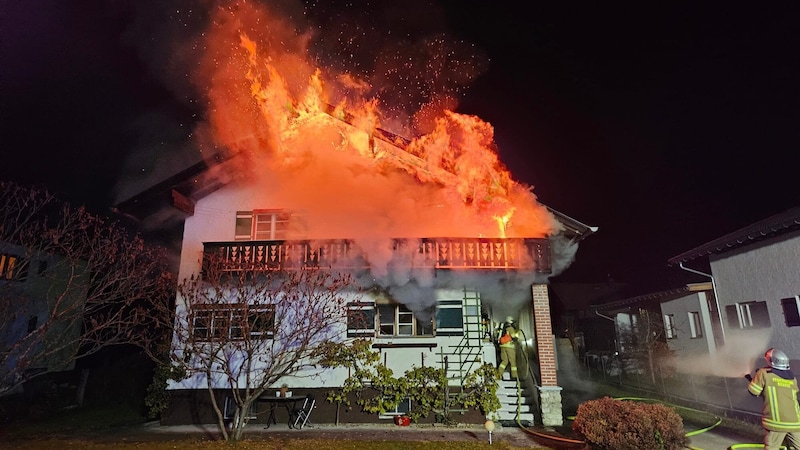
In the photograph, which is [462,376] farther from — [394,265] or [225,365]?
[225,365]

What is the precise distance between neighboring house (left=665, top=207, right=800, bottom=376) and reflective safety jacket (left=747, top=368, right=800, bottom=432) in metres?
4.76

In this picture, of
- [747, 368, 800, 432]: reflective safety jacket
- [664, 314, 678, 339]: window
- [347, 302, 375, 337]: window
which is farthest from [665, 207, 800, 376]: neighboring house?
[347, 302, 375, 337]: window

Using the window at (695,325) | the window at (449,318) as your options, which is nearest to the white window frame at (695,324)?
the window at (695,325)

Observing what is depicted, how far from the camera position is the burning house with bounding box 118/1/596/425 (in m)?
12.9

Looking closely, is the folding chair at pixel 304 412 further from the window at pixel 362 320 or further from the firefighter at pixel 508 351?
the firefighter at pixel 508 351

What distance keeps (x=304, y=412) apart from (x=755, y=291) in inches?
498

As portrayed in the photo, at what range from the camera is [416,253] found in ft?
42.9

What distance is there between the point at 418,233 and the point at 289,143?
5188mm

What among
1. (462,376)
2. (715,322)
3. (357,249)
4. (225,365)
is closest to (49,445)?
(225,365)

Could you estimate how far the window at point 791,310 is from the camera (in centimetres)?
1063

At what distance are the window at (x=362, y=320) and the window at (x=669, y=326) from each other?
12.3 meters

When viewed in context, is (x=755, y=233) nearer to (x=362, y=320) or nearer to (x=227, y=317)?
(x=362, y=320)

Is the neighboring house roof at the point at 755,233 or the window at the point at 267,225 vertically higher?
the window at the point at 267,225

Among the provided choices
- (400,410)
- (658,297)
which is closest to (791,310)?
(658,297)
